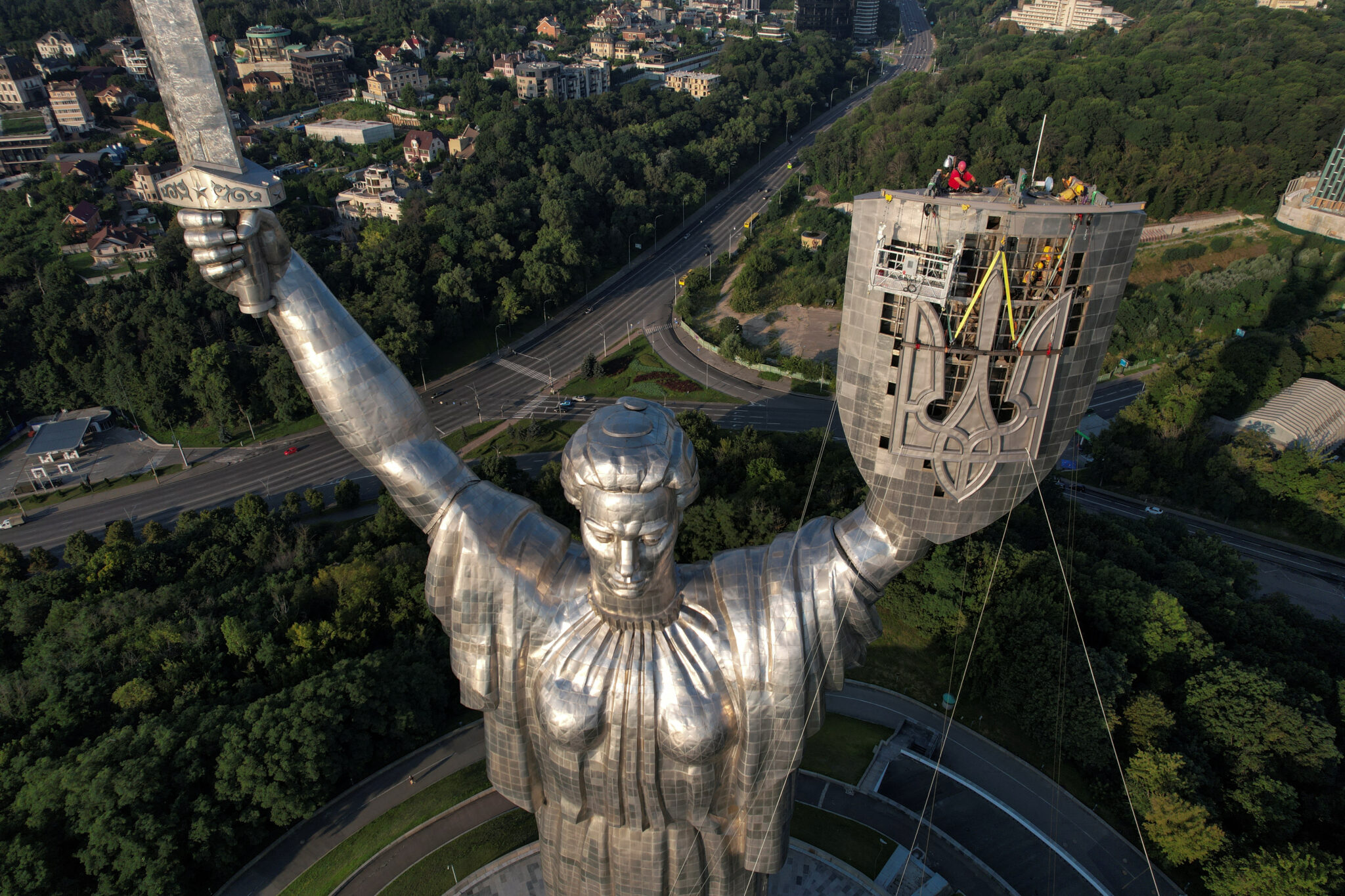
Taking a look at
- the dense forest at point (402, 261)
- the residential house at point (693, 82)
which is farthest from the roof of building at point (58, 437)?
the residential house at point (693, 82)

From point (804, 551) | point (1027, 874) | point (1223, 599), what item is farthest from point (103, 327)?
point (1223, 599)

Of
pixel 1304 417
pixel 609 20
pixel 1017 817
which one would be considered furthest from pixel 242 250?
pixel 609 20

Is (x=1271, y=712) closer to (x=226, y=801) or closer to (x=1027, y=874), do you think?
(x=1027, y=874)

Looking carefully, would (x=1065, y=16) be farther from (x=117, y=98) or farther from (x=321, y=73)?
(x=117, y=98)

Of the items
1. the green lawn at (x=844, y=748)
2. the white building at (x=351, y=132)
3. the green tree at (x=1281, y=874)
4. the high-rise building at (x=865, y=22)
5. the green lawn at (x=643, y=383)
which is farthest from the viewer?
the high-rise building at (x=865, y=22)

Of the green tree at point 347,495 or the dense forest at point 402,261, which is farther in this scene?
the dense forest at point 402,261

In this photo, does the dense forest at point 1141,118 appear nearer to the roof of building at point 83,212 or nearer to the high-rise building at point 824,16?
the high-rise building at point 824,16
